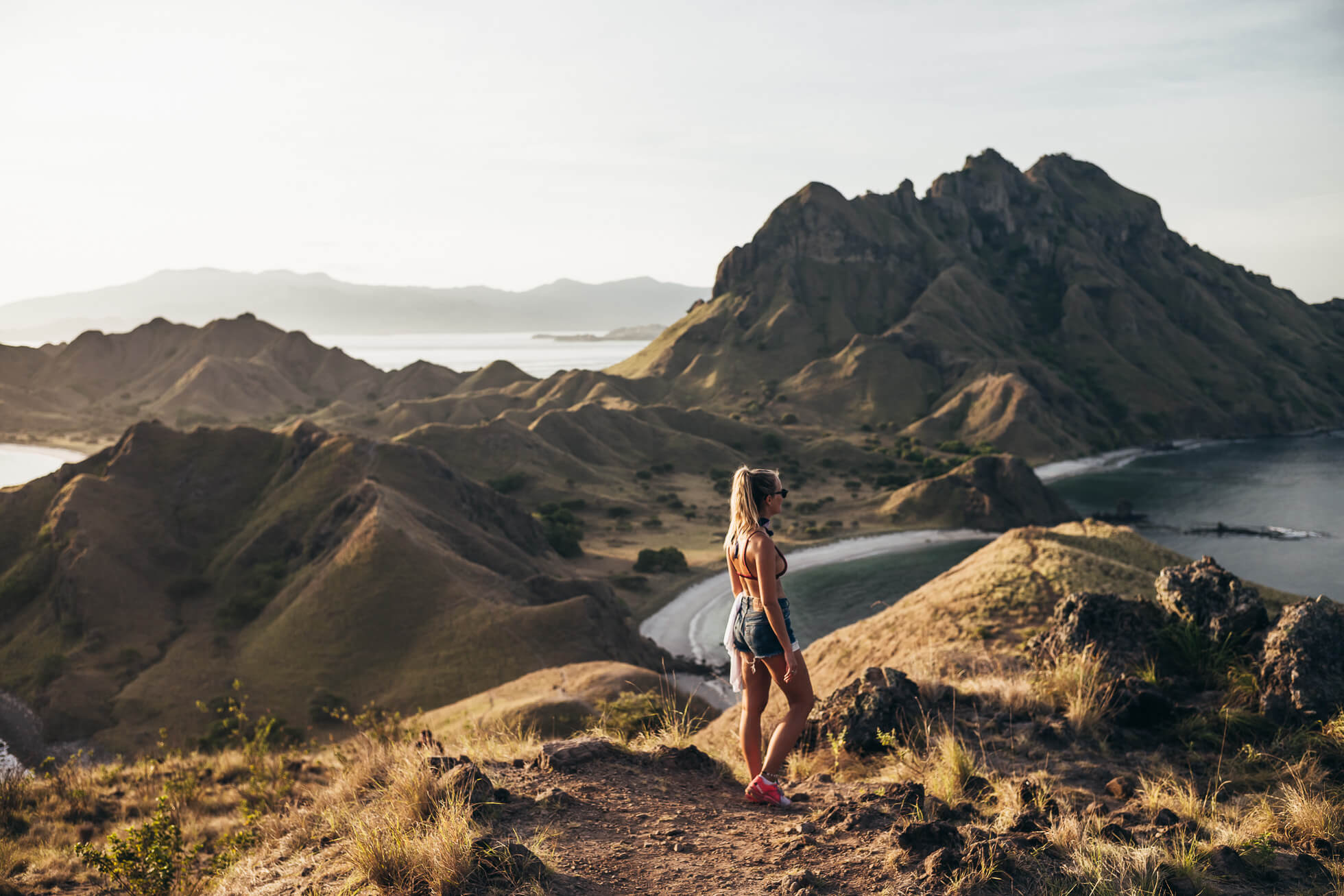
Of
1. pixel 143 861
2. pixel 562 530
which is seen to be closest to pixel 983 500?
pixel 562 530

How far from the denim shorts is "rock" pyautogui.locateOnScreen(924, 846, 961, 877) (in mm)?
1781

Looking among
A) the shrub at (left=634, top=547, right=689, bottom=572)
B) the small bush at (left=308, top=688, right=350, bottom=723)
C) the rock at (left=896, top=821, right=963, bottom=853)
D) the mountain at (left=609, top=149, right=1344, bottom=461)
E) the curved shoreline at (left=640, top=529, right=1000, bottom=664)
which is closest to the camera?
the rock at (left=896, top=821, right=963, bottom=853)

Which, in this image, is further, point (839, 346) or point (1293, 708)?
point (839, 346)

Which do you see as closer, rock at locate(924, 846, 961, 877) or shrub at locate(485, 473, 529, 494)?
rock at locate(924, 846, 961, 877)

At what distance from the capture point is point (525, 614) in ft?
113

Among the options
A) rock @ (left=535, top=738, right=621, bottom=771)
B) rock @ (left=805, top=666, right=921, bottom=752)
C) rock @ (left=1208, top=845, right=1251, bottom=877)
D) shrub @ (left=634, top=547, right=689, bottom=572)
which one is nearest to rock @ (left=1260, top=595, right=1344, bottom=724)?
rock @ (left=805, top=666, right=921, bottom=752)

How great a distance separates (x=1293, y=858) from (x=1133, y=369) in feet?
622

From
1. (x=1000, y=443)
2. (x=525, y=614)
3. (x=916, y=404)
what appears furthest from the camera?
(x=916, y=404)

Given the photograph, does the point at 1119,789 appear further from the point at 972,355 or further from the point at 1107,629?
the point at 972,355

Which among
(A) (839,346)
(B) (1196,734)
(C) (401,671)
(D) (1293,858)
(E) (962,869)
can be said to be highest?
(A) (839,346)

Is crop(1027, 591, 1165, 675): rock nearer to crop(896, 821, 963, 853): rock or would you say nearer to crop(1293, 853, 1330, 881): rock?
crop(1293, 853, 1330, 881): rock

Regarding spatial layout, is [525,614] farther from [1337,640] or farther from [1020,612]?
[1337,640]

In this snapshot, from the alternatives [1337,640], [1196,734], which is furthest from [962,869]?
[1337,640]

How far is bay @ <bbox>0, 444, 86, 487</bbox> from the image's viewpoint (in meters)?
81.6
